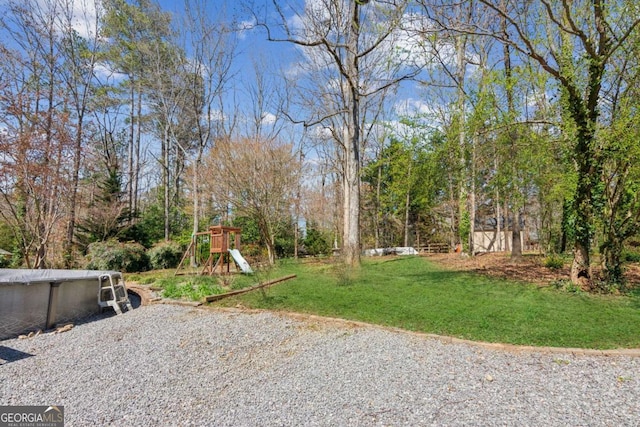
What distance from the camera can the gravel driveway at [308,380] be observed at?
2416 millimetres

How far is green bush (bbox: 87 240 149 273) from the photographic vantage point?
10.2 m

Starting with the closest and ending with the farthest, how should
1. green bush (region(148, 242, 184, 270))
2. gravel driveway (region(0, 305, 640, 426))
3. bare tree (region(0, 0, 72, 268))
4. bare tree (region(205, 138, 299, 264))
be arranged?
gravel driveway (region(0, 305, 640, 426))
bare tree (region(0, 0, 72, 268))
green bush (region(148, 242, 184, 270))
bare tree (region(205, 138, 299, 264))

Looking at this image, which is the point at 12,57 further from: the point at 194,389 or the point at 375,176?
the point at 375,176

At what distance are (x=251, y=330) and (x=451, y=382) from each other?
8.52ft

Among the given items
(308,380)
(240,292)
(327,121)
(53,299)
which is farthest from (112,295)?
(327,121)

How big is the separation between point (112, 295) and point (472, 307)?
595 centimetres

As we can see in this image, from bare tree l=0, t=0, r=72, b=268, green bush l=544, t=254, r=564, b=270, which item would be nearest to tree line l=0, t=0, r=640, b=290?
bare tree l=0, t=0, r=72, b=268

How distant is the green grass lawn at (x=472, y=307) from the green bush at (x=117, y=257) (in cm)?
597

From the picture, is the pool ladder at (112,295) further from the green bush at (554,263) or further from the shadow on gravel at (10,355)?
the green bush at (554,263)

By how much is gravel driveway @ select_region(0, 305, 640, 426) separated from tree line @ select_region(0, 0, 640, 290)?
444 cm

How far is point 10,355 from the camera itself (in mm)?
3781

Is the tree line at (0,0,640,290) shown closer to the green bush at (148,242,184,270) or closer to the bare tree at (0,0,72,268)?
the bare tree at (0,0,72,268)

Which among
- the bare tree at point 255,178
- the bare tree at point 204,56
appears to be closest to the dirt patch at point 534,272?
the bare tree at point 255,178

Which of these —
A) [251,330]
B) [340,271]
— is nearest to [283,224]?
[340,271]
